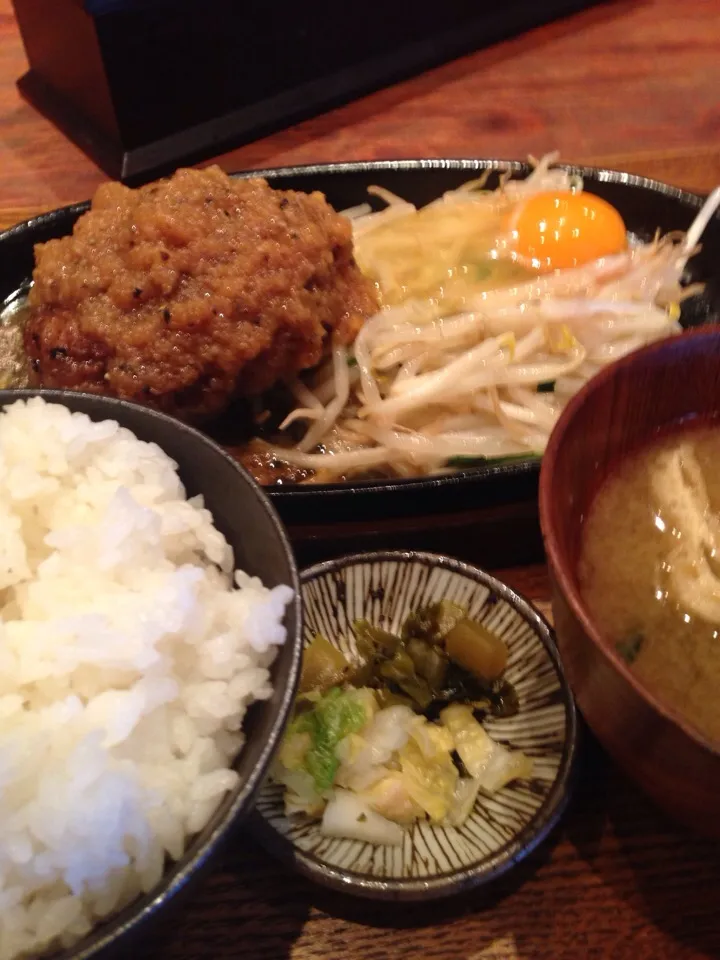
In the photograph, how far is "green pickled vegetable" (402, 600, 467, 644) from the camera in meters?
1.77

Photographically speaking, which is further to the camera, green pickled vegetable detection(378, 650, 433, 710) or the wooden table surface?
green pickled vegetable detection(378, 650, 433, 710)

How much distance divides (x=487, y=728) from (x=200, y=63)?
267cm

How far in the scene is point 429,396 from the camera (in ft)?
7.69

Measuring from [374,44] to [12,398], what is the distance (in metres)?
2.86

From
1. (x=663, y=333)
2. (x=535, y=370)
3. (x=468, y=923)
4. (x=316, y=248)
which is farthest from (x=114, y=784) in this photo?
(x=663, y=333)

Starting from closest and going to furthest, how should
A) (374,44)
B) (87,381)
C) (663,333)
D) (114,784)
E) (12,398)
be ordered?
(114,784) < (12,398) < (87,381) < (663,333) < (374,44)

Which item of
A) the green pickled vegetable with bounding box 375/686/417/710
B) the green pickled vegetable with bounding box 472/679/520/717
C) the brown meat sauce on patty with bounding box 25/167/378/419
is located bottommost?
the green pickled vegetable with bounding box 472/679/520/717

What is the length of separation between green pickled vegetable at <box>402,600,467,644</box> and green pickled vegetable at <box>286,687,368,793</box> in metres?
0.21

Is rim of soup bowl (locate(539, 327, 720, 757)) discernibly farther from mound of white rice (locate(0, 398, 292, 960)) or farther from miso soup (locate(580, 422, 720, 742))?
mound of white rice (locate(0, 398, 292, 960))

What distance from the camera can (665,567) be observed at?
1462 millimetres

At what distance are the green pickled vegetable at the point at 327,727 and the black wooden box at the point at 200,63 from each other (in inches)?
94.2

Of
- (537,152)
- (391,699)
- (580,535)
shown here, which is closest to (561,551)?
(580,535)

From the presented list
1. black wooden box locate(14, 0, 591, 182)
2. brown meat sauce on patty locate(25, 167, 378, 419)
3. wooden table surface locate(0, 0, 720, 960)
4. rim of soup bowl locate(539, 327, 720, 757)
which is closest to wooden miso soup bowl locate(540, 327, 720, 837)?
rim of soup bowl locate(539, 327, 720, 757)

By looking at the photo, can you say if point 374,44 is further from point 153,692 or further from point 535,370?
point 153,692
